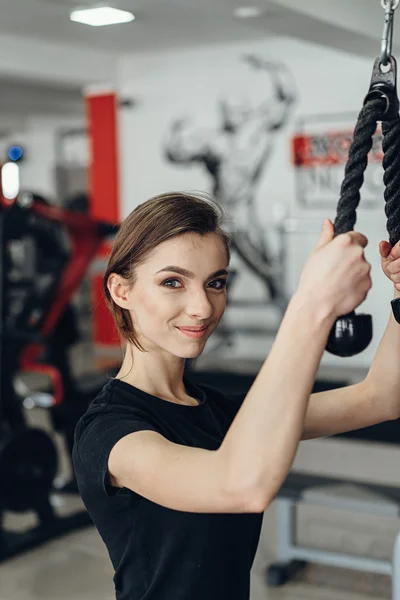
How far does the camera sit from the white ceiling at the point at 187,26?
3.71m

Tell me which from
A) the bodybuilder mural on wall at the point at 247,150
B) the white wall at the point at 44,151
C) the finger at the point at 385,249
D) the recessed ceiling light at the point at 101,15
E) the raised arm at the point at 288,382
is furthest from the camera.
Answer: the white wall at the point at 44,151

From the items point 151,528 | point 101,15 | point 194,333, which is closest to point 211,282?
point 194,333

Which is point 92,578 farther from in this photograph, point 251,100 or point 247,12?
point 251,100

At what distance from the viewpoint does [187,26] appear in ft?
18.9

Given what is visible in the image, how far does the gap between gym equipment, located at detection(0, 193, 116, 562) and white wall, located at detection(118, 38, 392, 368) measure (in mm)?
2681

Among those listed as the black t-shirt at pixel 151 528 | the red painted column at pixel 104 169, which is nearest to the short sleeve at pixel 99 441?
the black t-shirt at pixel 151 528

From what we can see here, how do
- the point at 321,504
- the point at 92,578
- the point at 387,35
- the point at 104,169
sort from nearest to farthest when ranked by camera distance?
the point at 387,35
the point at 321,504
the point at 92,578
the point at 104,169

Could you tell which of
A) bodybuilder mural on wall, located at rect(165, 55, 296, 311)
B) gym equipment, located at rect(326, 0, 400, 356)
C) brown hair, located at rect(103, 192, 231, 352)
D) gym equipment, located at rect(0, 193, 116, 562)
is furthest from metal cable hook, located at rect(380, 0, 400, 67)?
bodybuilder mural on wall, located at rect(165, 55, 296, 311)

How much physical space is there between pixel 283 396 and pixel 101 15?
169 inches

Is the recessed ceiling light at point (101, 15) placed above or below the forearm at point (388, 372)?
above

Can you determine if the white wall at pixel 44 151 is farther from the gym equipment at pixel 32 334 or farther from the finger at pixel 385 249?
the finger at pixel 385 249

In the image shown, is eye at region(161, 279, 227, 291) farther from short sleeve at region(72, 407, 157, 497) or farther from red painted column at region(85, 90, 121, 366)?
red painted column at region(85, 90, 121, 366)

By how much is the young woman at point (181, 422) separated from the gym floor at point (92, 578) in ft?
6.00

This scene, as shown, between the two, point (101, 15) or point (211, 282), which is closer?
point (211, 282)
